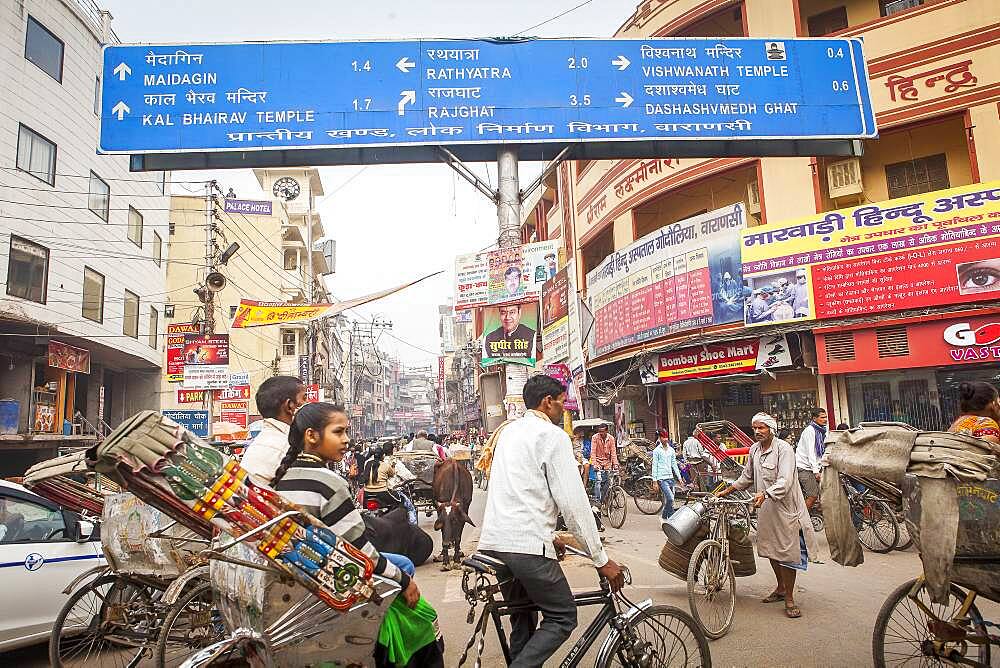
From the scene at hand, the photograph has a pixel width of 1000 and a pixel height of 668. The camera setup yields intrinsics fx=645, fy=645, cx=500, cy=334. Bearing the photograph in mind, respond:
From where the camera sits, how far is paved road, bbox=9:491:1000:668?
194 inches

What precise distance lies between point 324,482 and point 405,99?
8412 mm

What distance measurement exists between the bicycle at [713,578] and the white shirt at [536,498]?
2241 mm

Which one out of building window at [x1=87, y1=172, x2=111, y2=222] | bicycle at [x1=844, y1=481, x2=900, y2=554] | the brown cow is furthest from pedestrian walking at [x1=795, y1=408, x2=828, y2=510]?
building window at [x1=87, y1=172, x2=111, y2=222]

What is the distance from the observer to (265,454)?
3689mm

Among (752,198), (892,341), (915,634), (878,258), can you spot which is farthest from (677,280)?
(915,634)

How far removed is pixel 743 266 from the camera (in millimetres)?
16250

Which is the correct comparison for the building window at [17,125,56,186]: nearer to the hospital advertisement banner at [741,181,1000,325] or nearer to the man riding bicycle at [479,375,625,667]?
the man riding bicycle at [479,375,625,667]

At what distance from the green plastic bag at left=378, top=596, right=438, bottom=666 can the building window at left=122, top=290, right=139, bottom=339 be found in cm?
2210

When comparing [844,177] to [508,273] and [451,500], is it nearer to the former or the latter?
[508,273]

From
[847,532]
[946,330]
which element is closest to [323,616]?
[847,532]

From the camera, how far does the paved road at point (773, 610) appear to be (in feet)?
16.1

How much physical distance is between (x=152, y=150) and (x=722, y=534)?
9.50 meters

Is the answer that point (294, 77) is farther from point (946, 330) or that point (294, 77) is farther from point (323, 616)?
point (946, 330)

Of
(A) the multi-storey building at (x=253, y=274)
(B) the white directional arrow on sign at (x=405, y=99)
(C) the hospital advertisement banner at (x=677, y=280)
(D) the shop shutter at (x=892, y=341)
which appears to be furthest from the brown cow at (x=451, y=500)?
(A) the multi-storey building at (x=253, y=274)
